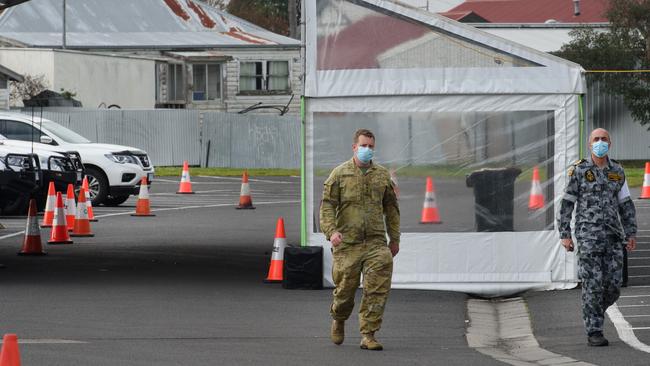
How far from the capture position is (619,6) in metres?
50.3

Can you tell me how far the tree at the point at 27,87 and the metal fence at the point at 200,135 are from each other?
528cm

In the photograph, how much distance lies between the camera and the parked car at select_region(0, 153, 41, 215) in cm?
2255

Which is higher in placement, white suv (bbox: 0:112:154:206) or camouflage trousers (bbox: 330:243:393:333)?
white suv (bbox: 0:112:154:206)

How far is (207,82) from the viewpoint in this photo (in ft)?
198

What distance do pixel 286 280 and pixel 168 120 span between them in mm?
33066

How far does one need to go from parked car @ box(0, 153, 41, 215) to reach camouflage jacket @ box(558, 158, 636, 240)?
42.5 feet

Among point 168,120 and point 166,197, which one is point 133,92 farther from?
point 166,197

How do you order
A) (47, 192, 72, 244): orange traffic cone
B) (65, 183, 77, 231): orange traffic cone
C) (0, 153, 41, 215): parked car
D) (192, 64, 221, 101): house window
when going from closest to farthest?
(47, 192, 72, 244): orange traffic cone, (65, 183, 77, 231): orange traffic cone, (0, 153, 41, 215): parked car, (192, 64, 221, 101): house window

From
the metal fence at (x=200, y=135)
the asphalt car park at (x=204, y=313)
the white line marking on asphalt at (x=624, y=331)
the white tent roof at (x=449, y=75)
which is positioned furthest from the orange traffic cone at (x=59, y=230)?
the metal fence at (x=200, y=135)

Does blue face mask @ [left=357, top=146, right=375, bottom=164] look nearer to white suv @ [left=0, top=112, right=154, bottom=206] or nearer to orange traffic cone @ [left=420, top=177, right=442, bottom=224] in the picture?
orange traffic cone @ [left=420, top=177, right=442, bottom=224]

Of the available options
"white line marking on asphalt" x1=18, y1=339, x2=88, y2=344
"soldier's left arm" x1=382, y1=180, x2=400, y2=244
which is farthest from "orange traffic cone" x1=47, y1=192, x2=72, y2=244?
"soldier's left arm" x1=382, y1=180, x2=400, y2=244

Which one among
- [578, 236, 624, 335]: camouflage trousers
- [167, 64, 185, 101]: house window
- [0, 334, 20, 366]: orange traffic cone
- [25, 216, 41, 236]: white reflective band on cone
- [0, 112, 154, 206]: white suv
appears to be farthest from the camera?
[167, 64, 185, 101]: house window

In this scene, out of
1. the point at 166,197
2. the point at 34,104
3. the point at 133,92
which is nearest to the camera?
the point at 166,197

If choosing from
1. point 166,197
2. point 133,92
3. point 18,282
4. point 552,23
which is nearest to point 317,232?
point 18,282
